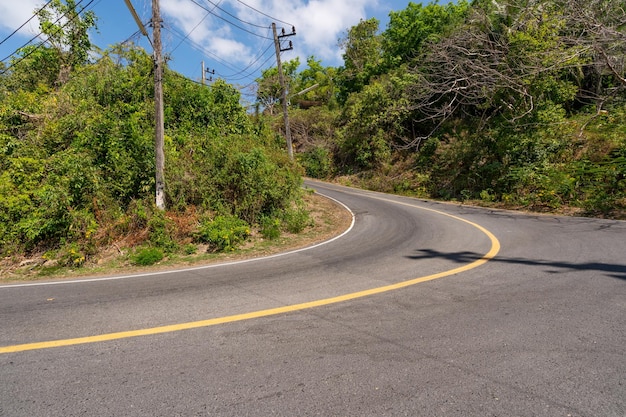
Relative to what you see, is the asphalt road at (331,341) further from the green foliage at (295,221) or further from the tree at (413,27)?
the tree at (413,27)

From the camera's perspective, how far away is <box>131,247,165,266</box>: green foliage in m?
8.48

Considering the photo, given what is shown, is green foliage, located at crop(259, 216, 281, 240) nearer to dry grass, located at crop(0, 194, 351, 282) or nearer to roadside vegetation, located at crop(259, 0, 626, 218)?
dry grass, located at crop(0, 194, 351, 282)

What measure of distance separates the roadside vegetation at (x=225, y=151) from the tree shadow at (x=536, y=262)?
4.94 metres

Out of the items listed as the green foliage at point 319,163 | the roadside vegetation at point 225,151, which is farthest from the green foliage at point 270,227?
the green foliage at point 319,163

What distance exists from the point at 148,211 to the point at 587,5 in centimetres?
1658

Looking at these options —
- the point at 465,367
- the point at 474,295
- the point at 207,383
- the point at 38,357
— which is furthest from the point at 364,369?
the point at 38,357

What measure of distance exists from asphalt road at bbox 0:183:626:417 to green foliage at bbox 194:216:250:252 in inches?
104

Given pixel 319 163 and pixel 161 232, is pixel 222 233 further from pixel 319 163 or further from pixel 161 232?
pixel 319 163

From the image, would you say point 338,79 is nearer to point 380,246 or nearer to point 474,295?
point 380,246

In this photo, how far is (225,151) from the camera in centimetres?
1189

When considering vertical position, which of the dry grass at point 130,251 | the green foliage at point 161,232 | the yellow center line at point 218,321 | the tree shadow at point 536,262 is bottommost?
the dry grass at point 130,251

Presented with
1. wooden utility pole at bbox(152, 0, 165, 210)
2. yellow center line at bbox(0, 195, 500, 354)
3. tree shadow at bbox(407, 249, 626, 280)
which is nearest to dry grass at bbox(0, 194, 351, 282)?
wooden utility pole at bbox(152, 0, 165, 210)

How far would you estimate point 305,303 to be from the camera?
15.5 feet

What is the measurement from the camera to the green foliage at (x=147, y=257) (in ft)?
27.8
